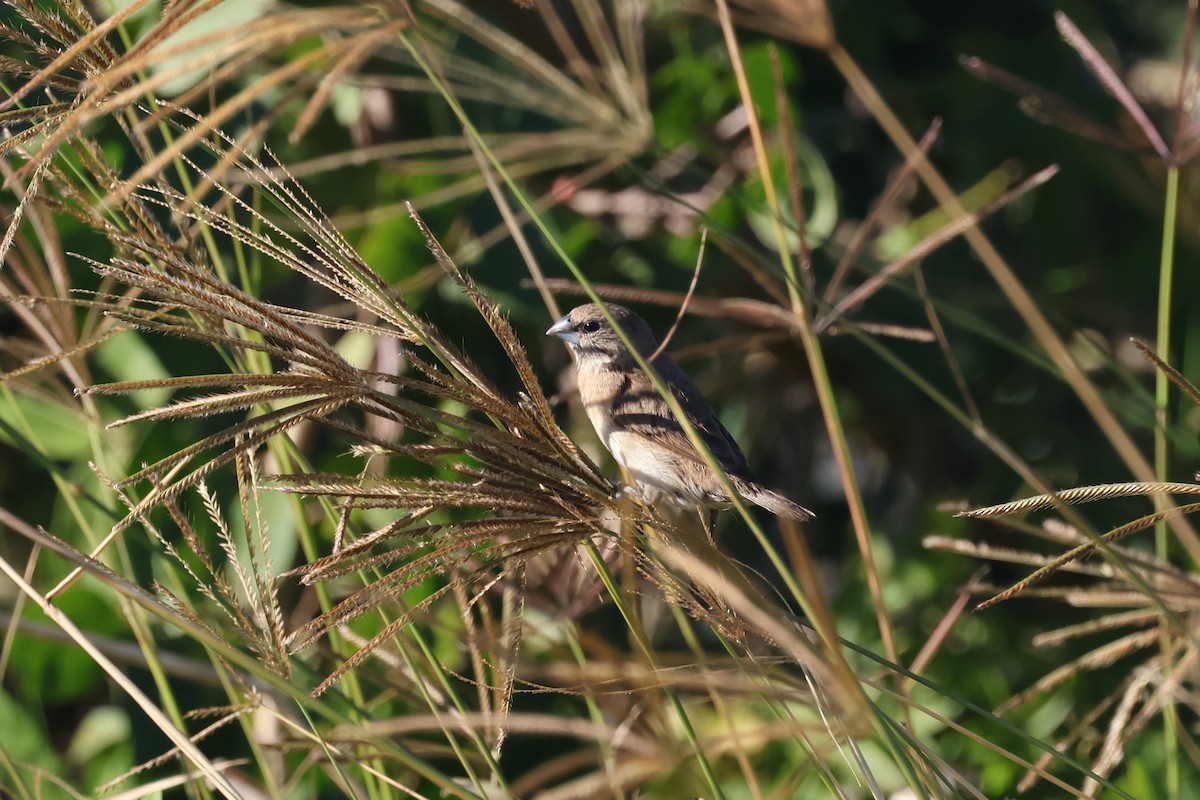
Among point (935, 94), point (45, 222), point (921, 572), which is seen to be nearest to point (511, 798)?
point (45, 222)

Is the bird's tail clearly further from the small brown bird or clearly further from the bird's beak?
the bird's beak

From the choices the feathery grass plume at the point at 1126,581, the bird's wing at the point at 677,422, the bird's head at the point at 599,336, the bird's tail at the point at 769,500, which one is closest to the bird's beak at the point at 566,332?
the bird's head at the point at 599,336

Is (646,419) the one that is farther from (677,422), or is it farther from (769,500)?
(769,500)

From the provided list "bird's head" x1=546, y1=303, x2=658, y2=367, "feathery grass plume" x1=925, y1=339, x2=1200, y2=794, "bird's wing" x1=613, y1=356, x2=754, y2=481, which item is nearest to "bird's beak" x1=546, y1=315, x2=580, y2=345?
"bird's head" x1=546, y1=303, x2=658, y2=367

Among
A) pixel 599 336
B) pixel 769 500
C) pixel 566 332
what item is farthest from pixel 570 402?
pixel 769 500

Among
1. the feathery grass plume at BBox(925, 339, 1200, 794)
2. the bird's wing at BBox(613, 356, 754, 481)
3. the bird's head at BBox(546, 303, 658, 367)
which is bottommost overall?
the feathery grass plume at BBox(925, 339, 1200, 794)

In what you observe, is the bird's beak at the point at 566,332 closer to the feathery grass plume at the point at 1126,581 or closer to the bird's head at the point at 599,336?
the bird's head at the point at 599,336

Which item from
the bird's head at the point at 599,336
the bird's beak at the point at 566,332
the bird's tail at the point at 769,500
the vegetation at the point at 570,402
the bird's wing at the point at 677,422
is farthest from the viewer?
the bird's head at the point at 599,336
